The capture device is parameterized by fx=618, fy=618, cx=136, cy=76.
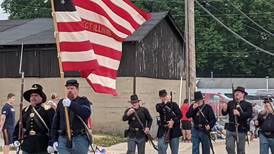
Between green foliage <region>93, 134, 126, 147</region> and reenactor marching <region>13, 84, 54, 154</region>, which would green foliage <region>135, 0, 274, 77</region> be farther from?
reenactor marching <region>13, 84, 54, 154</region>

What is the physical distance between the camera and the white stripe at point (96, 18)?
1073 centimetres

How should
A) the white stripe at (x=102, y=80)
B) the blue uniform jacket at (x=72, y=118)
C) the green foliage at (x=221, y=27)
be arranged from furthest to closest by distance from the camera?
1. the green foliage at (x=221, y=27)
2. the white stripe at (x=102, y=80)
3. the blue uniform jacket at (x=72, y=118)

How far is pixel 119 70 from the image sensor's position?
86.5 feet

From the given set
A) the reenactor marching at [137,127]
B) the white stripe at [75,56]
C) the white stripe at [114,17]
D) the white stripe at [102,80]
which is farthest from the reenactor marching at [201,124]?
the white stripe at [75,56]

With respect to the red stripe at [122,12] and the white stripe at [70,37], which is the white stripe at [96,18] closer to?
the red stripe at [122,12]

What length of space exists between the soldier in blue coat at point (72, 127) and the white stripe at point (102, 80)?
59cm

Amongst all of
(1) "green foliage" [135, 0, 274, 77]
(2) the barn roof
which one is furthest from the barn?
(1) "green foliage" [135, 0, 274, 77]

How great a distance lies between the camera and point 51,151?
31.5ft

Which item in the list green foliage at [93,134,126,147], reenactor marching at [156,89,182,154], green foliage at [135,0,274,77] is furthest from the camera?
green foliage at [135,0,274,77]

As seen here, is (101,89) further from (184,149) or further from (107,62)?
(184,149)

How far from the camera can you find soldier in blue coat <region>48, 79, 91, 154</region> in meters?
9.62

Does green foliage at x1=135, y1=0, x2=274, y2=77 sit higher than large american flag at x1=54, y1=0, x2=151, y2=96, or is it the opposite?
green foliage at x1=135, y1=0, x2=274, y2=77

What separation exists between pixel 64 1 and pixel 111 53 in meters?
1.91

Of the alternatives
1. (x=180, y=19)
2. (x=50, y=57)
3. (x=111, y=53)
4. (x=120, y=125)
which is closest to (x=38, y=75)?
(x=50, y=57)
